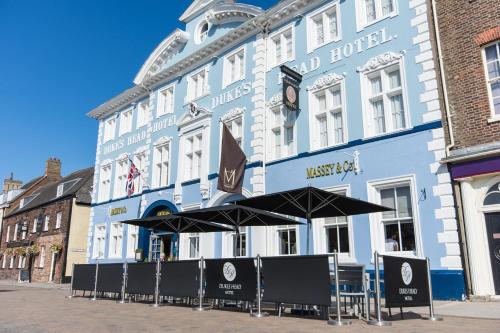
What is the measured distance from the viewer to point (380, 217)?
13031mm

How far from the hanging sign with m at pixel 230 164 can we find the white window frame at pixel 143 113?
9.95 m

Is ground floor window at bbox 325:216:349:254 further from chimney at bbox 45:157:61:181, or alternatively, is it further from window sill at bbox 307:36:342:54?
chimney at bbox 45:157:61:181

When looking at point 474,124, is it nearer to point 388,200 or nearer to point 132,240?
point 388,200

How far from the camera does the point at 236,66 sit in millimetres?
19625

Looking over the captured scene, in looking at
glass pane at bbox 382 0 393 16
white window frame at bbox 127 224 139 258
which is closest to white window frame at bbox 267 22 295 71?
glass pane at bbox 382 0 393 16

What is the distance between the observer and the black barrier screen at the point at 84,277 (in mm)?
14289

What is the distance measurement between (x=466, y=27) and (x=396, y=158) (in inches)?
169

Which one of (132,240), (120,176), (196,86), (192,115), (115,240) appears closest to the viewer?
(192,115)

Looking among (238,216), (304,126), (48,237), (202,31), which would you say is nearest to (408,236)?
(238,216)

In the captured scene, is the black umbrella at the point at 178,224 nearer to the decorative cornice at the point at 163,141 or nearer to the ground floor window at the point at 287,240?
the ground floor window at the point at 287,240

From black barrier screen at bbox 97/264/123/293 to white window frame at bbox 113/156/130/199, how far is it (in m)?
12.4

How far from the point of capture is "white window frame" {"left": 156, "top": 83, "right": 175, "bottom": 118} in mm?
23094

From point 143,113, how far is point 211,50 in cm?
712

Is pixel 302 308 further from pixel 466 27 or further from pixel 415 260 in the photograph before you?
pixel 466 27
